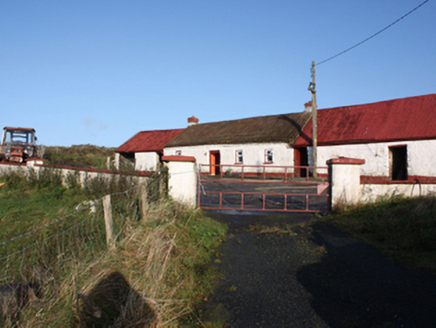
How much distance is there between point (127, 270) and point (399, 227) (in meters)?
5.42

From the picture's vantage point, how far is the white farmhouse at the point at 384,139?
60.8 ft

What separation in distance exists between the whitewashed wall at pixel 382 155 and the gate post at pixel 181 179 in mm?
14923

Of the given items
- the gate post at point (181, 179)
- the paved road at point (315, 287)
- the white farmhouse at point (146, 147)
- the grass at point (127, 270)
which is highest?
the white farmhouse at point (146, 147)

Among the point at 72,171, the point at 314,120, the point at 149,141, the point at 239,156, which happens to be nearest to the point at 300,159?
the point at 314,120

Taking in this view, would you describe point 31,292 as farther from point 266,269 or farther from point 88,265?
point 266,269

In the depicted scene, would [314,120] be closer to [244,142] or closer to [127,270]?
[244,142]

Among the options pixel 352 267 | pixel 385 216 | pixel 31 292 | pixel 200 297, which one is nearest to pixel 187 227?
pixel 200 297

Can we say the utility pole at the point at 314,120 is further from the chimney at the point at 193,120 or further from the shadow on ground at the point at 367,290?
the shadow on ground at the point at 367,290

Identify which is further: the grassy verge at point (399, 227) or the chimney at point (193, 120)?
the chimney at point (193, 120)

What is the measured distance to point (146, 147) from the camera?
33312 millimetres

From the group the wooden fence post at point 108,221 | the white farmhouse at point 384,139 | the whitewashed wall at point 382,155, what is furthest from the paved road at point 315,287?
the white farmhouse at point 384,139

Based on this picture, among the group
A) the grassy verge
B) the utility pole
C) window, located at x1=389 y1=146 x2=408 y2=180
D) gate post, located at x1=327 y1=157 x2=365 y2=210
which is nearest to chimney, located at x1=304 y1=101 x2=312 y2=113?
the utility pole

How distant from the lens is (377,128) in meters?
20.7

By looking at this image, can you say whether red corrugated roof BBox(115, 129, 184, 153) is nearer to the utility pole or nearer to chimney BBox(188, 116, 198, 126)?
chimney BBox(188, 116, 198, 126)
